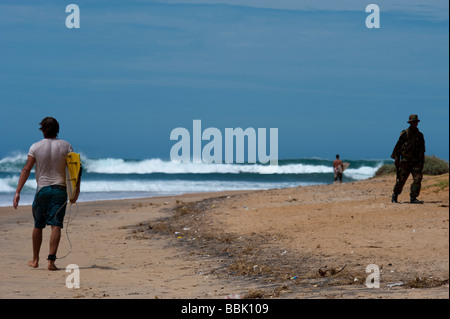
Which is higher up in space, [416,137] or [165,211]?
[416,137]

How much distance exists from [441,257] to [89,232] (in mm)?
8005

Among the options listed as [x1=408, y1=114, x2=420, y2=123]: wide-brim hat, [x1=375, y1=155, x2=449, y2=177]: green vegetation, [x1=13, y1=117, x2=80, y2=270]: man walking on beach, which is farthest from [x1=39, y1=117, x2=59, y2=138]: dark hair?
[x1=375, y1=155, x2=449, y2=177]: green vegetation

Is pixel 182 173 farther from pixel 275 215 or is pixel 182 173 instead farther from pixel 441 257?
pixel 441 257

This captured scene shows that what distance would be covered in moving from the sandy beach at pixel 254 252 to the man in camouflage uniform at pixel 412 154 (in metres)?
0.46

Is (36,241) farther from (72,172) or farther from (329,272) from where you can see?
(329,272)

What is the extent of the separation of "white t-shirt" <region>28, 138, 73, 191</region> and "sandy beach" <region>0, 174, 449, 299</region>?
1282mm

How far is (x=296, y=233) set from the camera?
12.3 meters

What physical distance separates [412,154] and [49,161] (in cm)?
818

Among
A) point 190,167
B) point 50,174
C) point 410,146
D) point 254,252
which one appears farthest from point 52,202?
point 190,167

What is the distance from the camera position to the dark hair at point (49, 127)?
9.52 meters

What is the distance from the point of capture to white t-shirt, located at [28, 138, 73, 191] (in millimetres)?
9430

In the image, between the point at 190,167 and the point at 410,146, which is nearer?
the point at 410,146

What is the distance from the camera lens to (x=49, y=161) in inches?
371

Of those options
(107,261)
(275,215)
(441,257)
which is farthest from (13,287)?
(275,215)
